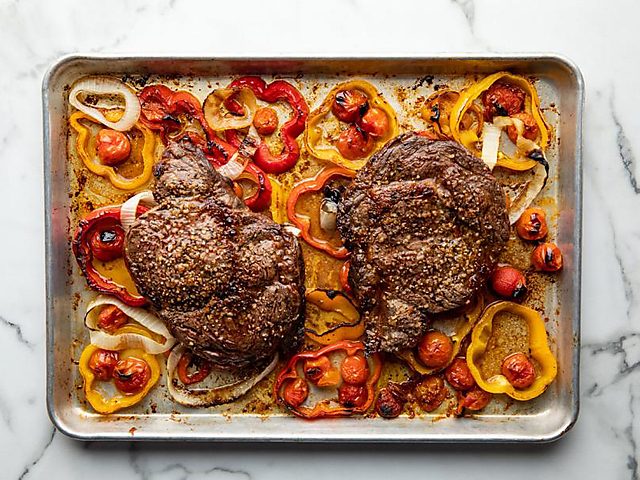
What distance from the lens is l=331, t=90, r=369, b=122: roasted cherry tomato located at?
14.2ft

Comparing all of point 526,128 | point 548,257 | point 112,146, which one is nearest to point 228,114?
point 112,146

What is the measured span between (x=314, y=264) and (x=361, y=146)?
0.82 m

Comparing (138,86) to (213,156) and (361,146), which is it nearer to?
(213,156)

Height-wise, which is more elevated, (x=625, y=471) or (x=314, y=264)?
(x=314, y=264)

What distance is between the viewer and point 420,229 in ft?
13.1

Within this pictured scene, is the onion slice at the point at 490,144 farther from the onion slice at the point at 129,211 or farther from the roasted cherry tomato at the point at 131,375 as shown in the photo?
the roasted cherry tomato at the point at 131,375

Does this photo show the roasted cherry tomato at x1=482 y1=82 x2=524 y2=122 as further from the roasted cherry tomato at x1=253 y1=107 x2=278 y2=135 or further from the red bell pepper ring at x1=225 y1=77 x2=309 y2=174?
the roasted cherry tomato at x1=253 y1=107 x2=278 y2=135

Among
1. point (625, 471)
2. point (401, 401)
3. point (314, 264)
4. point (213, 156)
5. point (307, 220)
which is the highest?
point (213, 156)

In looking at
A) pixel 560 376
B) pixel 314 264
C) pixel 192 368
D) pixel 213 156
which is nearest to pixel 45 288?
pixel 192 368

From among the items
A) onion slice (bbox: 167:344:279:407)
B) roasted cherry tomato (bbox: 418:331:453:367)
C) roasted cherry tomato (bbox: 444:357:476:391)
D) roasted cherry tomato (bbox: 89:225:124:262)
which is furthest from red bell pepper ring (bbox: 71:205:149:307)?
roasted cherry tomato (bbox: 444:357:476:391)

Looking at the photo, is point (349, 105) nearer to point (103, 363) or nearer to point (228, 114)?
point (228, 114)

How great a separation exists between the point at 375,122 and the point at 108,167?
1.76 m

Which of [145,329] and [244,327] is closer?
[244,327]

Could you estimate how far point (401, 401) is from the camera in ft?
14.4
